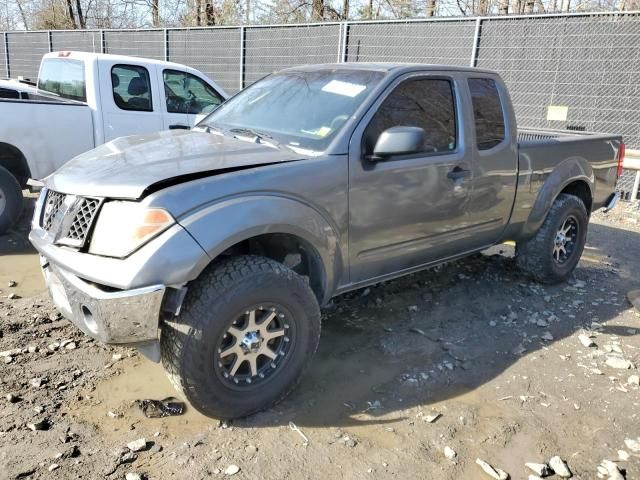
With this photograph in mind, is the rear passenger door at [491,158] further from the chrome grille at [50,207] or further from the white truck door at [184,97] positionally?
the white truck door at [184,97]

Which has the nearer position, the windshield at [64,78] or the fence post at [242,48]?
the windshield at [64,78]

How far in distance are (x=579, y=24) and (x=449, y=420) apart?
25.8 feet

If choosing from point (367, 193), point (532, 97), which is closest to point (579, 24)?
point (532, 97)

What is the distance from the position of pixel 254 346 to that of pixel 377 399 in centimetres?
88

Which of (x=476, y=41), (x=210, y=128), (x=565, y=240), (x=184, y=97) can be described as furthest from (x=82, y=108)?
(x=476, y=41)

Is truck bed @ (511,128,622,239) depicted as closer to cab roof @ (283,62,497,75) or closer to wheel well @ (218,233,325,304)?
cab roof @ (283,62,497,75)

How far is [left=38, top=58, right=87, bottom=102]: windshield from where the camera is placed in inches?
264

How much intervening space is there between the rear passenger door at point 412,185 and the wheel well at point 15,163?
415cm

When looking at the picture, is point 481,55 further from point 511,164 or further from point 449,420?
point 449,420

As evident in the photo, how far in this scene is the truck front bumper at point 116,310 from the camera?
2.57m

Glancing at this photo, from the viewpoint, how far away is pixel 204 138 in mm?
3617

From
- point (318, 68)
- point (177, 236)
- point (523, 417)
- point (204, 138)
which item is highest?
point (318, 68)

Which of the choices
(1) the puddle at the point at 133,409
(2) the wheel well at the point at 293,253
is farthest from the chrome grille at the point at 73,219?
(1) the puddle at the point at 133,409

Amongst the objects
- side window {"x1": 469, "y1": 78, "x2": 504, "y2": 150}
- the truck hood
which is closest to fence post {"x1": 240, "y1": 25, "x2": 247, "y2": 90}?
side window {"x1": 469, "y1": 78, "x2": 504, "y2": 150}
